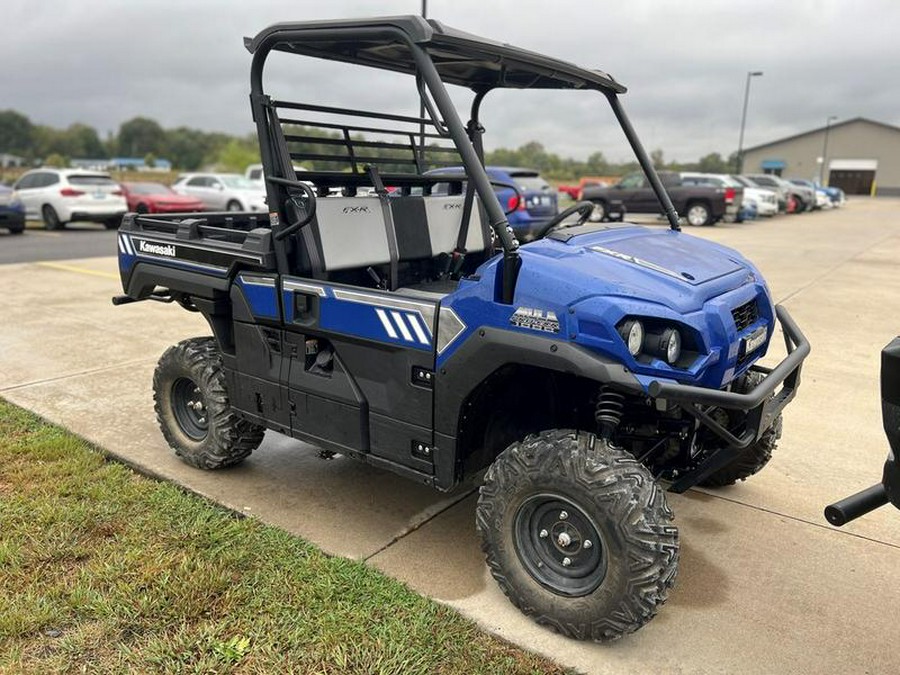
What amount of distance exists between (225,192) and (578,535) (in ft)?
63.8

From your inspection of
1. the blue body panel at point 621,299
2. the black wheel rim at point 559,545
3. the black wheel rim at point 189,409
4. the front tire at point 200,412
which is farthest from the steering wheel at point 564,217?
the black wheel rim at point 189,409

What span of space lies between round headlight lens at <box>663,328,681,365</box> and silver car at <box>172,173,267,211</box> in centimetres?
1848

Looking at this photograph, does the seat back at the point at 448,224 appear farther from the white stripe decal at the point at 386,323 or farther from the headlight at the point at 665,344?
the headlight at the point at 665,344

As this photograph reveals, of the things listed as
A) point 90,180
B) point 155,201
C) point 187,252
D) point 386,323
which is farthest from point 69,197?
point 386,323

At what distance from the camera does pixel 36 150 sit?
100312 millimetres

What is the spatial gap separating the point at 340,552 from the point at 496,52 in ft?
7.46

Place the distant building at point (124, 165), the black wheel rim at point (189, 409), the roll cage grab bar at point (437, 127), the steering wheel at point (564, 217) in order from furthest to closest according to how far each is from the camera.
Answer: the distant building at point (124, 165)
the black wheel rim at point (189, 409)
the steering wheel at point (564, 217)
the roll cage grab bar at point (437, 127)

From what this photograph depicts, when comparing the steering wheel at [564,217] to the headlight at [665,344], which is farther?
the steering wheel at [564,217]

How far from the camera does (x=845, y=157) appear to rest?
6919 cm

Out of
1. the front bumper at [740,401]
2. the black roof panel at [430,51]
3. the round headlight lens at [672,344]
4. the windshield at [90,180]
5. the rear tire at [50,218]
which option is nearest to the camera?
the front bumper at [740,401]

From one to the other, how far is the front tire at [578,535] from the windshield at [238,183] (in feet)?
63.5

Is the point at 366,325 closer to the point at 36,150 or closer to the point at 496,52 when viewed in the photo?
the point at 496,52

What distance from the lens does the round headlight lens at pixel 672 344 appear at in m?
2.45

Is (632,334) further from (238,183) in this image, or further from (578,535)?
(238,183)
